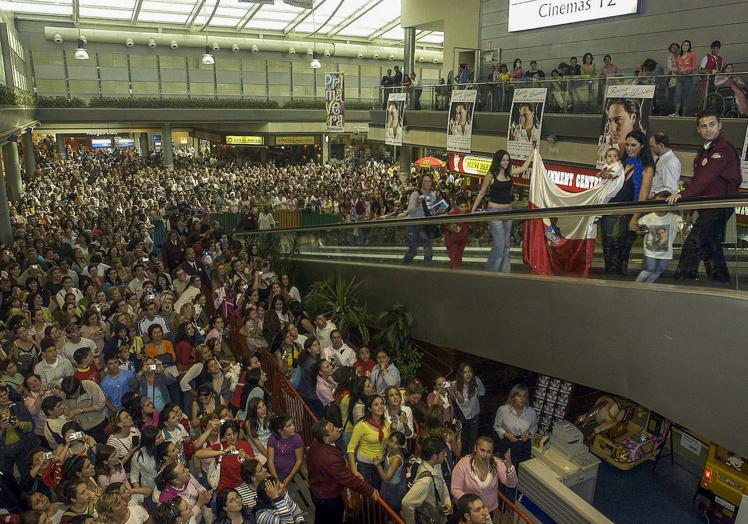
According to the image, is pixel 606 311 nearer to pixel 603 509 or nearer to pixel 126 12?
pixel 603 509

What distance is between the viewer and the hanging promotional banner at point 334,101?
76.7 ft

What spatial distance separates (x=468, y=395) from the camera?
23.1 ft

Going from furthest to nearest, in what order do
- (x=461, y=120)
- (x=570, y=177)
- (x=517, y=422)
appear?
1. (x=461, y=120)
2. (x=570, y=177)
3. (x=517, y=422)

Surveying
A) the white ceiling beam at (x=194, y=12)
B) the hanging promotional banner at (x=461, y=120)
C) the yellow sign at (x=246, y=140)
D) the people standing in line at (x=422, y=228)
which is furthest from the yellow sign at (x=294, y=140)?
the people standing in line at (x=422, y=228)

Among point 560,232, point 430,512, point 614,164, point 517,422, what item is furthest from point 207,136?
point 430,512

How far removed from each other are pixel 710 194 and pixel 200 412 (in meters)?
5.64

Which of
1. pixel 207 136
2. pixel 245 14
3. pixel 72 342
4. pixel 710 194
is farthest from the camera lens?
pixel 207 136

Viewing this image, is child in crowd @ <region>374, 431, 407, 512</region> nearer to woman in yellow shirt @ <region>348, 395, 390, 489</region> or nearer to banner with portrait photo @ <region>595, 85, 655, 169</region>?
woman in yellow shirt @ <region>348, 395, 390, 489</region>

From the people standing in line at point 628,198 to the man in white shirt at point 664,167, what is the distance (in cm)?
9

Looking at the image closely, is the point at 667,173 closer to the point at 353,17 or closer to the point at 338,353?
the point at 338,353

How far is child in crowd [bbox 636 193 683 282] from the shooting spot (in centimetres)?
531

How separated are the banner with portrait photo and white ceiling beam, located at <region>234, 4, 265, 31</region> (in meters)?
26.6

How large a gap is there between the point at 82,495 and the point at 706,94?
10918 millimetres

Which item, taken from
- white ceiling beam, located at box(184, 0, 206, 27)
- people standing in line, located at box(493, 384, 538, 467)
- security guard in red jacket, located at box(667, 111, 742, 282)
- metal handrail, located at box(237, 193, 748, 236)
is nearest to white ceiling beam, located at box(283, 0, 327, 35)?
white ceiling beam, located at box(184, 0, 206, 27)
